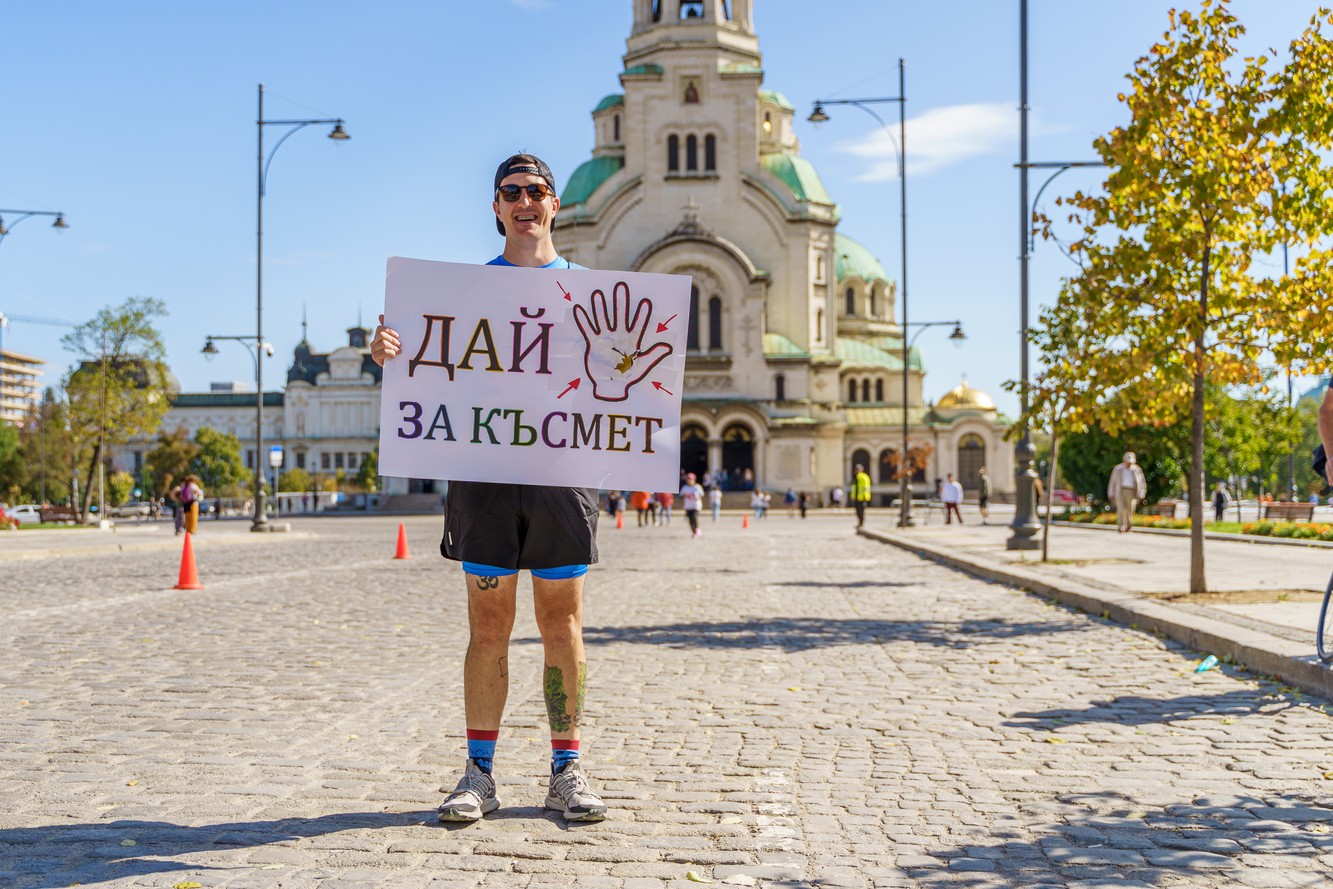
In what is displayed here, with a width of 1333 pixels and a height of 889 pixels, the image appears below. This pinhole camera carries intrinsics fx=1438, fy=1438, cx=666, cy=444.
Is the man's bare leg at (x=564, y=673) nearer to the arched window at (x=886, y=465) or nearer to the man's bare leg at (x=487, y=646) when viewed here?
the man's bare leg at (x=487, y=646)

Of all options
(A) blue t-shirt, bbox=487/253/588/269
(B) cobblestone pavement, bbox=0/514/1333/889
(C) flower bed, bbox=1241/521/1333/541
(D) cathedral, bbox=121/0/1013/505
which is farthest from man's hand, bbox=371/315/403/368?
(D) cathedral, bbox=121/0/1013/505

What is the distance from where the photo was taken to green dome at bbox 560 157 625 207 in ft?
269

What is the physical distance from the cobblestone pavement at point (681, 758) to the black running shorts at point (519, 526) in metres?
0.98

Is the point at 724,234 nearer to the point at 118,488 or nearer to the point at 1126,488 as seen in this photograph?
the point at 1126,488

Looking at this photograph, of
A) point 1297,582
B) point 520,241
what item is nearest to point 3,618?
point 520,241

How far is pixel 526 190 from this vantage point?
5.46m

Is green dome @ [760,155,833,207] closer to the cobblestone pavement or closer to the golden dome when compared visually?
the golden dome

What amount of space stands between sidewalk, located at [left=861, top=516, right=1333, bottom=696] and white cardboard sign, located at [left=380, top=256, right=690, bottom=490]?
4.91 meters

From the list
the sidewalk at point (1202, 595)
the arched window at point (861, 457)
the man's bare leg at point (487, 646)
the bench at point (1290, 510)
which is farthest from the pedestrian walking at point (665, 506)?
the man's bare leg at point (487, 646)

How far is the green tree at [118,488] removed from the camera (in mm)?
107188

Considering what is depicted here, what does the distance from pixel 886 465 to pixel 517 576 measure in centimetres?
8497

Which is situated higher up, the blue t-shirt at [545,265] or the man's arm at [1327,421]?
the blue t-shirt at [545,265]

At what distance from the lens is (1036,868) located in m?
4.73

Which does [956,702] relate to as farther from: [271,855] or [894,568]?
[894,568]
